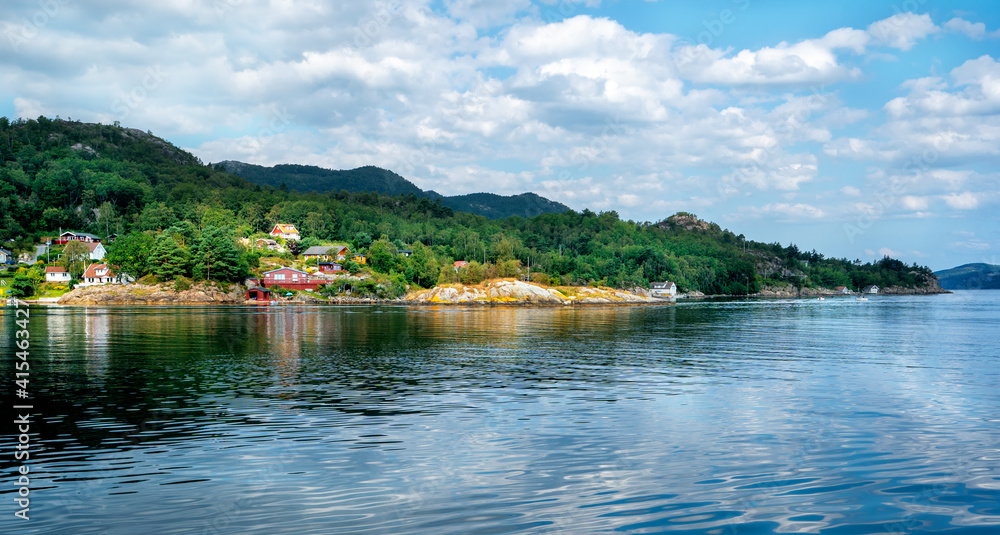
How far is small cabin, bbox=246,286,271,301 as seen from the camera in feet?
424

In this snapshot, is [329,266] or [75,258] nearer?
[75,258]

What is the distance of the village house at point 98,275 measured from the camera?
125500 mm

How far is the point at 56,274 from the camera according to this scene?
128m

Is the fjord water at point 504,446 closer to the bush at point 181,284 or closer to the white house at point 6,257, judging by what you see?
the bush at point 181,284

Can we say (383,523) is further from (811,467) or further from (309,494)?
(811,467)

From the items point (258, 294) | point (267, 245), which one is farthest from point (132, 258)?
point (267, 245)

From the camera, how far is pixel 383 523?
1019 centimetres

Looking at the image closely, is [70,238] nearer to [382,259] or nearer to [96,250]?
[96,250]

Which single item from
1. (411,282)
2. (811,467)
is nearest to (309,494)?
(811,467)

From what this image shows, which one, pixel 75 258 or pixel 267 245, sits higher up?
pixel 267 245

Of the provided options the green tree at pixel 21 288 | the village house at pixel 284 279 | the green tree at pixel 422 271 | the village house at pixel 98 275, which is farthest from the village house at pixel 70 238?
the green tree at pixel 422 271

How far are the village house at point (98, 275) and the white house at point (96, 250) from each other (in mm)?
16378

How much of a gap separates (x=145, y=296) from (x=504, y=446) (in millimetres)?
127829

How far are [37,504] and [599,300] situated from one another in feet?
472
